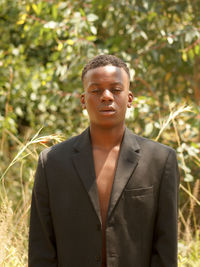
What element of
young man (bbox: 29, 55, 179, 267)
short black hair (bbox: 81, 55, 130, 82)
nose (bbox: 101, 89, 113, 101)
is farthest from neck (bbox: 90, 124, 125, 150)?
short black hair (bbox: 81, 55, 130, 82)

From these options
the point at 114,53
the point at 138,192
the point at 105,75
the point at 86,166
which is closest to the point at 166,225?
the point at 138,192

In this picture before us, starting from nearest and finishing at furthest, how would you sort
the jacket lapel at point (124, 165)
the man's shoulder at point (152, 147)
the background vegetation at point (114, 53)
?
the jacket lapel at point (124, 165)
the man's shoulder at point (152, 147)
the background vegetation at point (114, 53)

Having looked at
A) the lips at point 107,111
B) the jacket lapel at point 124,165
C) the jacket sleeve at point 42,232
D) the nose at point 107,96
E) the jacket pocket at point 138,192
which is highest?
the nose at point 107,96

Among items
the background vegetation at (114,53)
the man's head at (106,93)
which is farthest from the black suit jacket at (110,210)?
the background vegetation at (114,53)

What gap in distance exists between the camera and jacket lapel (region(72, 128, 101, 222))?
168 centimetres

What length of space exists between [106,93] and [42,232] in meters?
0.62

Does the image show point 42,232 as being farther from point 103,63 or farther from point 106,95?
point 103,63

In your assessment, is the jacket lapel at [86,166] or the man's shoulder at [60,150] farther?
the man's shoulder at [60,150]

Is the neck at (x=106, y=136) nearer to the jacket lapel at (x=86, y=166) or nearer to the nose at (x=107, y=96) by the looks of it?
the jacket lapel at (x=86, y=166)

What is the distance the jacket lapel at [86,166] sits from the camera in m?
1.68

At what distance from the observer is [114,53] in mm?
4195

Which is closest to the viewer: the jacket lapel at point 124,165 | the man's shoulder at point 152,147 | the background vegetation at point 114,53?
the jacket lapel at point 124,165

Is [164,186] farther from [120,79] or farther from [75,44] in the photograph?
[75,44]

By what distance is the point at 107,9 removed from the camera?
429 centimetres
